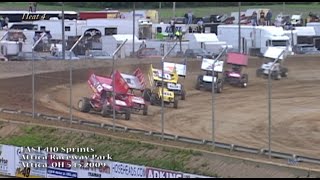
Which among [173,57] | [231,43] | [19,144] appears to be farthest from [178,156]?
[231,43]

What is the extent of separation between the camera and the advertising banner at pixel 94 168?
657 inches

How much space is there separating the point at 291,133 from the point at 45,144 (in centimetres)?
595

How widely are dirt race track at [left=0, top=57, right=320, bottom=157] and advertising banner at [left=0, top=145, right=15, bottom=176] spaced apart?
147 inches

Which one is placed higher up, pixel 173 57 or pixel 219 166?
pixel 173 57

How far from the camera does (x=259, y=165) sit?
645 inches

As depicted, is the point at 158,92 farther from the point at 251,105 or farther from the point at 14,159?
the point at 14,159

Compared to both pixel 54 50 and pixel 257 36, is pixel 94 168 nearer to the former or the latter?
pixel 54 50

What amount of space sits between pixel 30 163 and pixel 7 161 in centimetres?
71

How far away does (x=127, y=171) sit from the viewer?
16453 millimetres

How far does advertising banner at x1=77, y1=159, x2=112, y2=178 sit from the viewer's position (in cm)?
1669

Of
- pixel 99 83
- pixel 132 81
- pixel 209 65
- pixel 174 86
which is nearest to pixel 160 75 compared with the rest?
pixel 174 86

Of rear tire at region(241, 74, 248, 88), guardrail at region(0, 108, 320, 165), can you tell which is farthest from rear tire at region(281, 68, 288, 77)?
guardrail at region(0, 108, 320, 165)

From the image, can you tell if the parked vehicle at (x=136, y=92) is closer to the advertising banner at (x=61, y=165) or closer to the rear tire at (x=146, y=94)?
the rear tire at (x=146, y=94)

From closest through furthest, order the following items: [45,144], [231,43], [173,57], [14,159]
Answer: [14,159] < [45,144] < [173,57] < [231,43]
